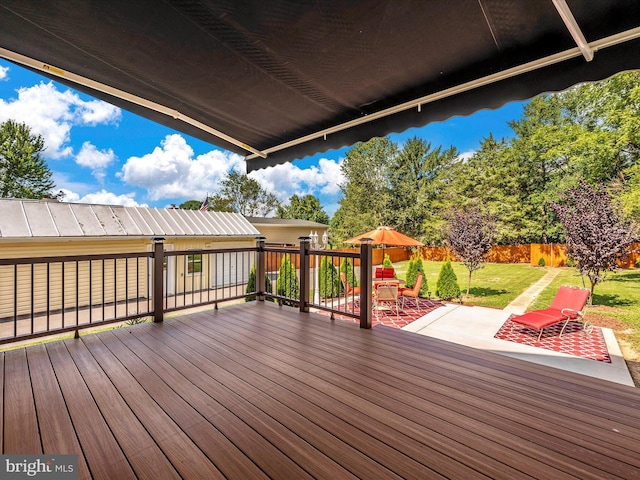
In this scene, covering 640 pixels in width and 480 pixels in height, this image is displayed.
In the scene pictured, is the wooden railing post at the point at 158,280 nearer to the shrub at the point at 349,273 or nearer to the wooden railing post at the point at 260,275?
the wooden railing post at the point at 260,275

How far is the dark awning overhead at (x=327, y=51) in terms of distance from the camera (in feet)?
5.71

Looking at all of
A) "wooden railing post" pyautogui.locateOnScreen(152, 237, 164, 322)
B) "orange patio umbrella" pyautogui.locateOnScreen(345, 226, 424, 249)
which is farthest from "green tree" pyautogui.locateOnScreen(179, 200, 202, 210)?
"wooden railing post" pyautogui.locateOnScreen(152, 237, 164, 322)

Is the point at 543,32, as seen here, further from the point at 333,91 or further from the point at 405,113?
the point at 333,91

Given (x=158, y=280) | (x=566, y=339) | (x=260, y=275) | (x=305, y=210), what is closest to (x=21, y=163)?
(x=158, y=280)

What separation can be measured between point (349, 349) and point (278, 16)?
2.67 m

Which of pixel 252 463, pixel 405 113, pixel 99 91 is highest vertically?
pixel 99 91

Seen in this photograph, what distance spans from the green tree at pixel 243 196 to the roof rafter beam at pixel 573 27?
85.9 ft

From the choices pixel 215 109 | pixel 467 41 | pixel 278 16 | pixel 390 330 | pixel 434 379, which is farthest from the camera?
pixel 390 330

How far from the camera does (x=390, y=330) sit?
3.43 m

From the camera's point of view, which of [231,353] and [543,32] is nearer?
[543,32]

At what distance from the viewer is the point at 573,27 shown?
1.72m

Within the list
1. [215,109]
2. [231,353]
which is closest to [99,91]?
[215,109]

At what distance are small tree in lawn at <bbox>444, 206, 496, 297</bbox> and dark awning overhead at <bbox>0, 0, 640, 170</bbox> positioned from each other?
6419 mm

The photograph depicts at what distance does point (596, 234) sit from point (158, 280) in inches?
309
